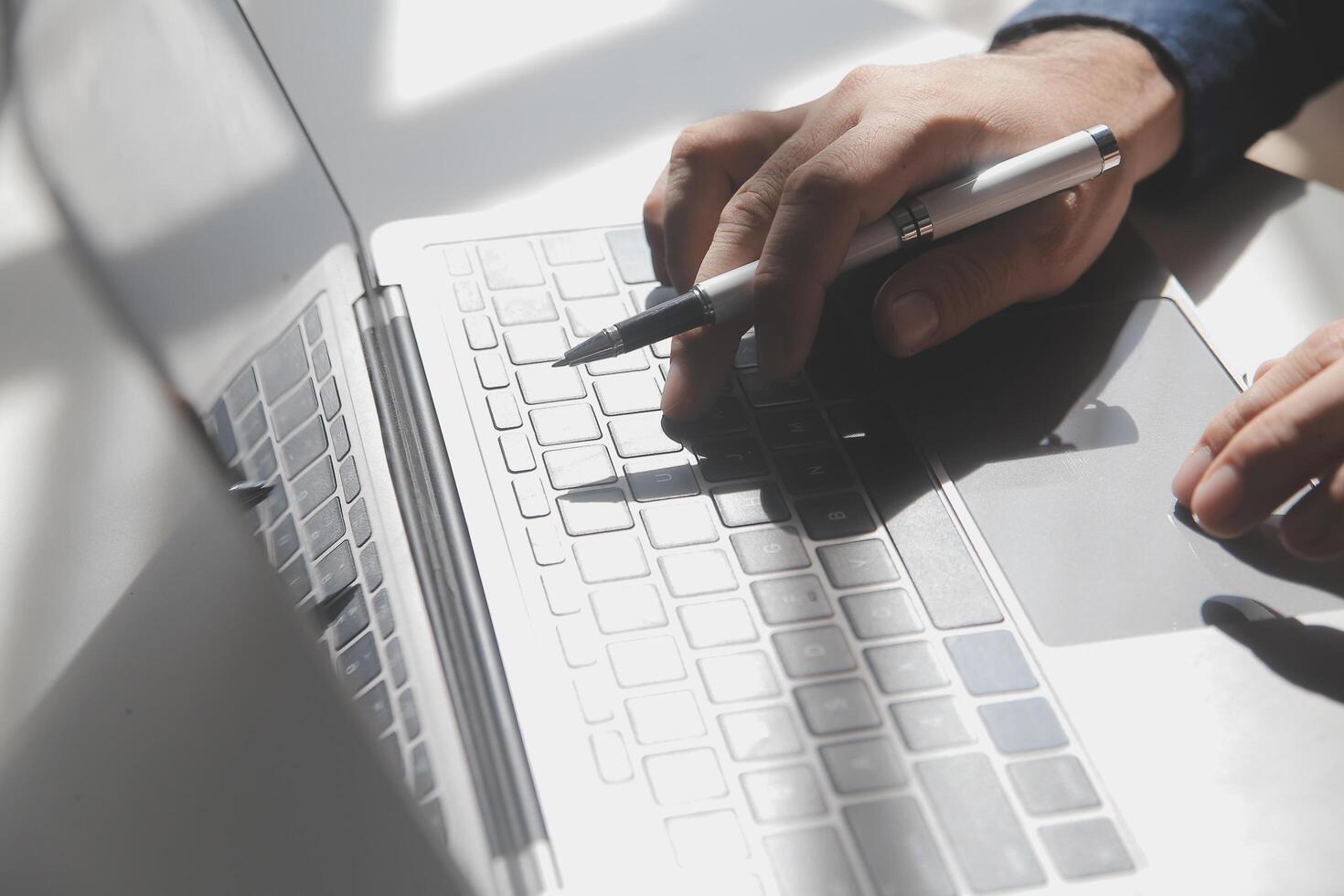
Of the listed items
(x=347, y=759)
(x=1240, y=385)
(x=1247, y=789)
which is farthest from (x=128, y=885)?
(x=1240, y=385)

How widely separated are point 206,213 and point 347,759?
0.86 feet

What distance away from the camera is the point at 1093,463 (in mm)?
428

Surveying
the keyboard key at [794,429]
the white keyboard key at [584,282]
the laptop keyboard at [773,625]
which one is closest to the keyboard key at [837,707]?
the laptop keyboard at [773,625]

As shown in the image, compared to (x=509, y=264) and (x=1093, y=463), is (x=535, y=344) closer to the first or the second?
(x=509, y=264)

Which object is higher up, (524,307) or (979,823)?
(524,307)

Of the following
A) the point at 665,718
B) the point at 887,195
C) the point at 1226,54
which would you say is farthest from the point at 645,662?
the point at 1226,54

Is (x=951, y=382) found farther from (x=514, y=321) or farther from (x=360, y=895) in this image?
(x=360, y=895)

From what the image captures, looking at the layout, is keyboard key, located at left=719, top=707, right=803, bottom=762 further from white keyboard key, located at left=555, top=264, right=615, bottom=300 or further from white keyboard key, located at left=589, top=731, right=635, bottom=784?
white keyboard key, located at left=555, top=264, right=615, bottom=300

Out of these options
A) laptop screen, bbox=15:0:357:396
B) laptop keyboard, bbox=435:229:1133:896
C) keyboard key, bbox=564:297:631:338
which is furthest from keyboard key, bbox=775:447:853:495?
laptop screen, bbox=15:0:357:396

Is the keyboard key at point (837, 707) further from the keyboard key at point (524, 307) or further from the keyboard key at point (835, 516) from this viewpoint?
the keyboard key at point (524, 307)

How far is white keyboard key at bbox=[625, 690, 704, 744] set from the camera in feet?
1.10

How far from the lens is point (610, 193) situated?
1.83 ft

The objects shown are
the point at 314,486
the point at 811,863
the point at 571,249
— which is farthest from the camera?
the point at 571,249

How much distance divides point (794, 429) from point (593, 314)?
10 cm
